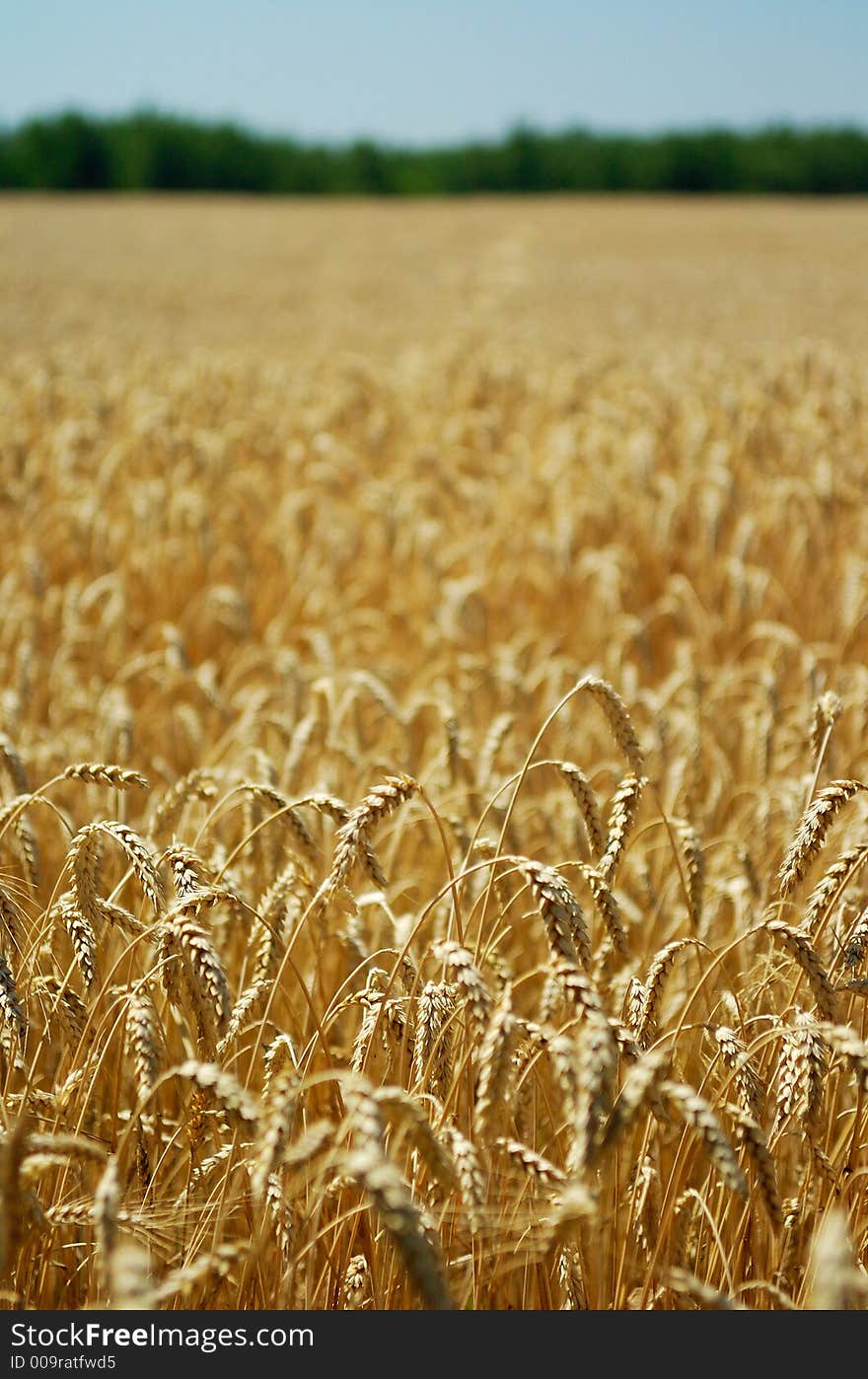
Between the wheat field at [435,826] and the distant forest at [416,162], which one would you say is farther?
the distant forest at [416,162]

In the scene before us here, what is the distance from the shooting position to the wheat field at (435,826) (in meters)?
1.33

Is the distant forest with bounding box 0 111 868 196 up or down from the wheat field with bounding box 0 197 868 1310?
up

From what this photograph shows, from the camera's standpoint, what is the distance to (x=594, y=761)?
3.37 metres

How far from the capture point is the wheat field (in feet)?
4.36

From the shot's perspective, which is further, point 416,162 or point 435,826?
point 416,162

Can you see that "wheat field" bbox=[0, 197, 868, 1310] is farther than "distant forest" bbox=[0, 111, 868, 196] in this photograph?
No

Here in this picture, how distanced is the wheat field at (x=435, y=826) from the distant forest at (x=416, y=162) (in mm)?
45589

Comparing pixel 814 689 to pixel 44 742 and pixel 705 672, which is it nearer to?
pixel 705 672

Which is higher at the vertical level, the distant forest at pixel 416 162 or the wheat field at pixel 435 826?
the distant forest at pixel 416 162

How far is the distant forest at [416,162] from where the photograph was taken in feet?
163

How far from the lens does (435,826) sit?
8.09 ft

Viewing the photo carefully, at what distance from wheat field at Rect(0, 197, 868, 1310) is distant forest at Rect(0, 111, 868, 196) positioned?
45.6 meters

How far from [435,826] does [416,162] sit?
61955mm

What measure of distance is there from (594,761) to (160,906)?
83.9 inches
